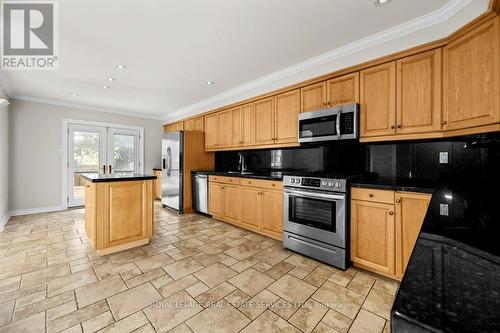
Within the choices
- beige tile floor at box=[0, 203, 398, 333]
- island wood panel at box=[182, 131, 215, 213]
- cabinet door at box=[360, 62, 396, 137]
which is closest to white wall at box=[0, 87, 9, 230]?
beige tile floor at box=[0, 203, 398, 333]

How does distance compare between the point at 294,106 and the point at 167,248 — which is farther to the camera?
the point at 294,106

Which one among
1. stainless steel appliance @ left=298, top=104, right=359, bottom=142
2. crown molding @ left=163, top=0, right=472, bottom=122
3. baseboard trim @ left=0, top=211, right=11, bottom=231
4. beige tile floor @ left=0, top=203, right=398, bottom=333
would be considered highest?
crown molding @ left=163, top=0, right=472, bottom=122

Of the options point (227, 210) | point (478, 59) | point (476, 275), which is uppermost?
point (478, 59)

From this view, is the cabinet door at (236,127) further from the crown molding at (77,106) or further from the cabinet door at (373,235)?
the crown molding at (77,106)

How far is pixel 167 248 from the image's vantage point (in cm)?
287

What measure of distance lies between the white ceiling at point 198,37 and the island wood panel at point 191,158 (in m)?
1.16

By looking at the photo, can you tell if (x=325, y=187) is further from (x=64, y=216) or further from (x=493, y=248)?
(x=64, y=216)

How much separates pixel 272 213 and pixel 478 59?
258cm

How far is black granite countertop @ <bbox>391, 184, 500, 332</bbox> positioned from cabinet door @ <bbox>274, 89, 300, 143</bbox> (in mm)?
2371

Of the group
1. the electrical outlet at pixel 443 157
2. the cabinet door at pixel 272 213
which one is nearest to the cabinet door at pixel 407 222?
the electrical outlet at pixel 443 157

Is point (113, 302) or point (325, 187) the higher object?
point (325, 187)

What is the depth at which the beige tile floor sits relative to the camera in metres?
1.57

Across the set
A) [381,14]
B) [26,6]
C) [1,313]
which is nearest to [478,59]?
[381,14]

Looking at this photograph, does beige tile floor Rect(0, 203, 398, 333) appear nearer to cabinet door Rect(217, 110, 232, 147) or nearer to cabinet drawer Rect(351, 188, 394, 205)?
cabinet drawer Rect(351, 188, 394, 205)
